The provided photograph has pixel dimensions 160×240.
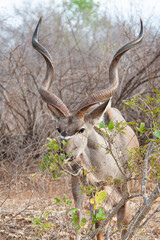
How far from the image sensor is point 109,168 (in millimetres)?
3572

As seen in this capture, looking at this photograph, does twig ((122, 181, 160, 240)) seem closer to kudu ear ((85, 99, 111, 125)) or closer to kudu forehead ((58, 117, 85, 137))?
kudu forehead ((58, 117, 85, 137))

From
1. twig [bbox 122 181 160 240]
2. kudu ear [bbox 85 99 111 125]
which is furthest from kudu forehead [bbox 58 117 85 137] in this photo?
twig [bbox 122 181 160 240]

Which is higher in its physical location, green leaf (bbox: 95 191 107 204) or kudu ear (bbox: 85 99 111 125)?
kudu ear (bbox: 85 99 111 125)

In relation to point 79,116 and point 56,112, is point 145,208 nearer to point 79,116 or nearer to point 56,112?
point 79,116

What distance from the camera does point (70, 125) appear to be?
3.36 meters

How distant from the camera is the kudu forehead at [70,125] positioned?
3.30 metres

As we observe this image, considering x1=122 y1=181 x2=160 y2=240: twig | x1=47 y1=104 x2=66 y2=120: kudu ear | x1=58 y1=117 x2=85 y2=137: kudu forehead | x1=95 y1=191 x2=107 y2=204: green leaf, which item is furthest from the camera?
x1=47 y1=104 x2=66 y2=120: kudu ear

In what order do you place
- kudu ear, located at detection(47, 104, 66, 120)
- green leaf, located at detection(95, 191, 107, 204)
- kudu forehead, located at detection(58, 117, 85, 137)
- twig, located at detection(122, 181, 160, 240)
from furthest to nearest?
kudu ear, located at detection(47, 104, 66, 120)
kudu forehead, located at detection(58, 117, 85, 137)
green leaf, located at detection(95, 191, 107, 204)
twig, located at detection(122, 181, 160, 240)

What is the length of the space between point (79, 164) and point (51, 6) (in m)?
6.27

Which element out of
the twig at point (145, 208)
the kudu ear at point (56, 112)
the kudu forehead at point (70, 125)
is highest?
the kudu ear at point (56, 112)

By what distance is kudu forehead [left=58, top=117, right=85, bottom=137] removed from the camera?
10.8 ft

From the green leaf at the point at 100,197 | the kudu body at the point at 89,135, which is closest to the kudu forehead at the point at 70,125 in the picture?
the kudu body at the point at 89,135

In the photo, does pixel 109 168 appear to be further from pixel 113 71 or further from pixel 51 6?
pixel 51 6

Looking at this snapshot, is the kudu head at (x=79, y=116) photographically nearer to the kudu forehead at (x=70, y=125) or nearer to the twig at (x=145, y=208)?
the kudu forehead at (x=70, y=125)
